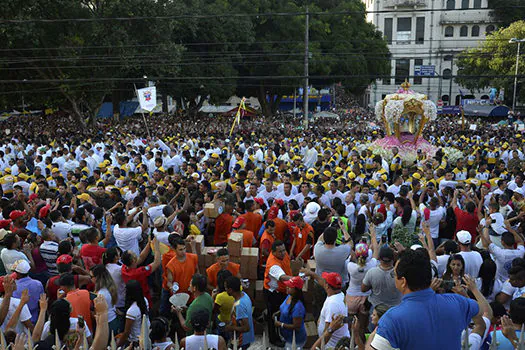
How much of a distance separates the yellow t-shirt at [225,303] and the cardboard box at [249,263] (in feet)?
4.19

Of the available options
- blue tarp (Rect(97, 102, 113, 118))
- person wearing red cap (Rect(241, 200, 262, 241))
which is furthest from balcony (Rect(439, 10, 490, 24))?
person wearing red cap (Rect(241, 200, 262, 241))

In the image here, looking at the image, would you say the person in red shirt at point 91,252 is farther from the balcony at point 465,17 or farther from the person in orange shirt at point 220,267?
the balcony at point 465,17

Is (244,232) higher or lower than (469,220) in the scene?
higher

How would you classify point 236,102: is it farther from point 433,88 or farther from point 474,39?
point 474,39

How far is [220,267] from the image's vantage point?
5543mm

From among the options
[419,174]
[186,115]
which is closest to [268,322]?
[419,174]

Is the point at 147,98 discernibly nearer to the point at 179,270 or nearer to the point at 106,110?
the point at 179,270

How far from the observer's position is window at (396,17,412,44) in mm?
66125

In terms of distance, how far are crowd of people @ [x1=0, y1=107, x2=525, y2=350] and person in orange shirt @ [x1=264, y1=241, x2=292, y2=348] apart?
0.02 meters

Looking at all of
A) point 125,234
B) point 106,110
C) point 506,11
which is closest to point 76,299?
point 125,234

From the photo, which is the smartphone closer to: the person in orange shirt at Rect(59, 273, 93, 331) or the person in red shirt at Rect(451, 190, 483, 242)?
the person in orange shirt at Rect(59, 273, 93, 331)

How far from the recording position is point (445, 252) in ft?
19.1

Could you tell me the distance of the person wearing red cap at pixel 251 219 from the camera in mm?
7594

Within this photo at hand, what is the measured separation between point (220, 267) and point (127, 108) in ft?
127
